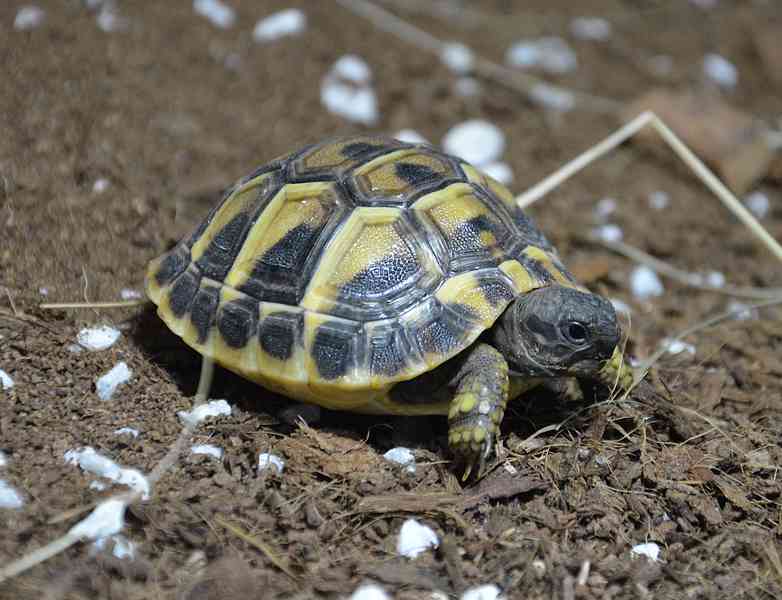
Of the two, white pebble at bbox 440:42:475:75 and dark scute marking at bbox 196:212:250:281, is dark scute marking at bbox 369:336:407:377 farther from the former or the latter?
white pebble at bbox 440:42:475:75

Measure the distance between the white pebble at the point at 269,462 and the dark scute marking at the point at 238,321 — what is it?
393 mm

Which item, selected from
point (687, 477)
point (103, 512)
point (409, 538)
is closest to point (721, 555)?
point (687, 477)

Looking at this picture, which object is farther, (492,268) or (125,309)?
(125,309)

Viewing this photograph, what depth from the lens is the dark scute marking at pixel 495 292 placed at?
9.58 feet

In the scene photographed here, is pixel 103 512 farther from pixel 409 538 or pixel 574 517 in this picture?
pixel 574 517

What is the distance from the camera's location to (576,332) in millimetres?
2842

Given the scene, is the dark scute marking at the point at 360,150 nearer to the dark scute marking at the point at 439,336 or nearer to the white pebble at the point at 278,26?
the dark scute marking at the point at 439,336

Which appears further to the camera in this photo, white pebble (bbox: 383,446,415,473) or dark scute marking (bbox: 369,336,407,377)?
white pebble (bbox: 383,446,415,473)

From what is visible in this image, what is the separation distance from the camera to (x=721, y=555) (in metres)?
2.69

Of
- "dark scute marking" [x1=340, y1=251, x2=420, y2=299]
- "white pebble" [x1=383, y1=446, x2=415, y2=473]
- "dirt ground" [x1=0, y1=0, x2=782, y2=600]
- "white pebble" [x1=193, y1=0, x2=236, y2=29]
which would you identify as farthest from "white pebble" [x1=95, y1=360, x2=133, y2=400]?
"white pebble" [x1=193, y1=0, x2=236, y2=29]

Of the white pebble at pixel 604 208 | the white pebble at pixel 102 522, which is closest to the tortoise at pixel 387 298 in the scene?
the white pebble at pixel 102 522

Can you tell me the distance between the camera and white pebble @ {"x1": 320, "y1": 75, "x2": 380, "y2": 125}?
5098mm

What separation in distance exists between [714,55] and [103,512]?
214 inches

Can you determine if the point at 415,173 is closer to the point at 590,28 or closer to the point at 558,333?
the point at 558,333
